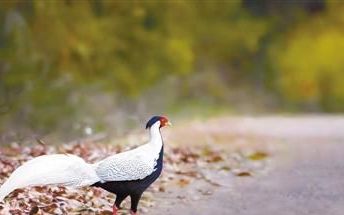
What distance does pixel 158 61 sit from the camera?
22.6 meters

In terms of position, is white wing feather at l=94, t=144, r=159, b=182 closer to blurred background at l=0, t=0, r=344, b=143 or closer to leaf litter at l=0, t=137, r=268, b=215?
leaf litter at l=0, t=137, r=268, b=215

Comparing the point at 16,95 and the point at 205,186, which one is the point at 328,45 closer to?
the point at 16,95

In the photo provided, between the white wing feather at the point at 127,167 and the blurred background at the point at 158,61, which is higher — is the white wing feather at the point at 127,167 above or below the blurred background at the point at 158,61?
below

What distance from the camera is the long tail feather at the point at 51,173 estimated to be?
6930mm

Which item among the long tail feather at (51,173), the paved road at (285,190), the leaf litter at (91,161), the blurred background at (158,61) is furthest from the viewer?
the blurred background at (158,61)

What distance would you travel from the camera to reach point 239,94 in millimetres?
31406

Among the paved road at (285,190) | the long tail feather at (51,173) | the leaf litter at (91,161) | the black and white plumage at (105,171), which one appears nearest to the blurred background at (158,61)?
the leaf litter at (91,161)

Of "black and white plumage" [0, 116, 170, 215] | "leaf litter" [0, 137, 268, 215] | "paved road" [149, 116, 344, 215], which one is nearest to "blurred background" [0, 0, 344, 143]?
"leaf litter" [0, 137, 268, 215]

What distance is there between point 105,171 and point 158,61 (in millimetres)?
15316

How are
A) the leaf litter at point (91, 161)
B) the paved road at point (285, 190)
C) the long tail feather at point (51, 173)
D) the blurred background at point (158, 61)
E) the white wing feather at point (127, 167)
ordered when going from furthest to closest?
the blurred background at point (158, 61)
the paved road at point (285, 190)
the leaf litter at point (91, 161)
the white wing feather at point (127, 167)
the long tail feather at point (51, 173)

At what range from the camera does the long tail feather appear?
6930 millimetres

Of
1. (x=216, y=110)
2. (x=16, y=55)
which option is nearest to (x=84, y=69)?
(x=16, y=55)

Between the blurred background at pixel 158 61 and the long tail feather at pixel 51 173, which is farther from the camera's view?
the blurred background at pixel 158 61

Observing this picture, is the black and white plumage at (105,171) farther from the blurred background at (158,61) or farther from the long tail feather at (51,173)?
the blurred background at (158,61)
